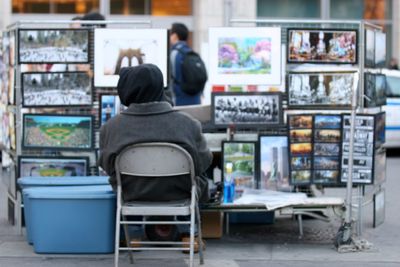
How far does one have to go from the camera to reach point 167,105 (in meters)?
7.33

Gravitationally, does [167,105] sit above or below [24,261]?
above

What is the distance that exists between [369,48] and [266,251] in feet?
6.79

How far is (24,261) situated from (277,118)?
2527 millimetres

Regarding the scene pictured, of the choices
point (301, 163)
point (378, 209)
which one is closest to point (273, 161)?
point (301, 163)

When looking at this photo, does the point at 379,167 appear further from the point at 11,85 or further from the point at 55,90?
the point at 11,85

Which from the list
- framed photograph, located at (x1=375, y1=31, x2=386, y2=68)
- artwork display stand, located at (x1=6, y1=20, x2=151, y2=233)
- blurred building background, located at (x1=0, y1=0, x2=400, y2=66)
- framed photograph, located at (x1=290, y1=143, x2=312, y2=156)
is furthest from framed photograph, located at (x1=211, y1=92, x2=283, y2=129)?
blurred building background, located at (x1=0, y1=0, x2=400, y2=66)

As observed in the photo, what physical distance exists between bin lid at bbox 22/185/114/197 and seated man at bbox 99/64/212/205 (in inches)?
18.1

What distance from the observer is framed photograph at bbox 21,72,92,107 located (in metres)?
8.82

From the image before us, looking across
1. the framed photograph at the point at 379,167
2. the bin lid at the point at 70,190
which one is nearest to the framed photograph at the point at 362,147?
the framed photograph at the point at 379,167

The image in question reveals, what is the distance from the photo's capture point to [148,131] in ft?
23.5

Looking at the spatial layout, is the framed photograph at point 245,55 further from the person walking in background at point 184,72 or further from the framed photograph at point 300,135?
the person walking in background at point 184,72

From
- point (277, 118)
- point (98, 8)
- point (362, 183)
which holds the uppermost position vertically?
point (98, 8)

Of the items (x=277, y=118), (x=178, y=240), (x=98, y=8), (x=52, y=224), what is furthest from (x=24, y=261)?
(x=98, y=8)

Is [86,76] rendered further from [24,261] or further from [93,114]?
[24,261]
